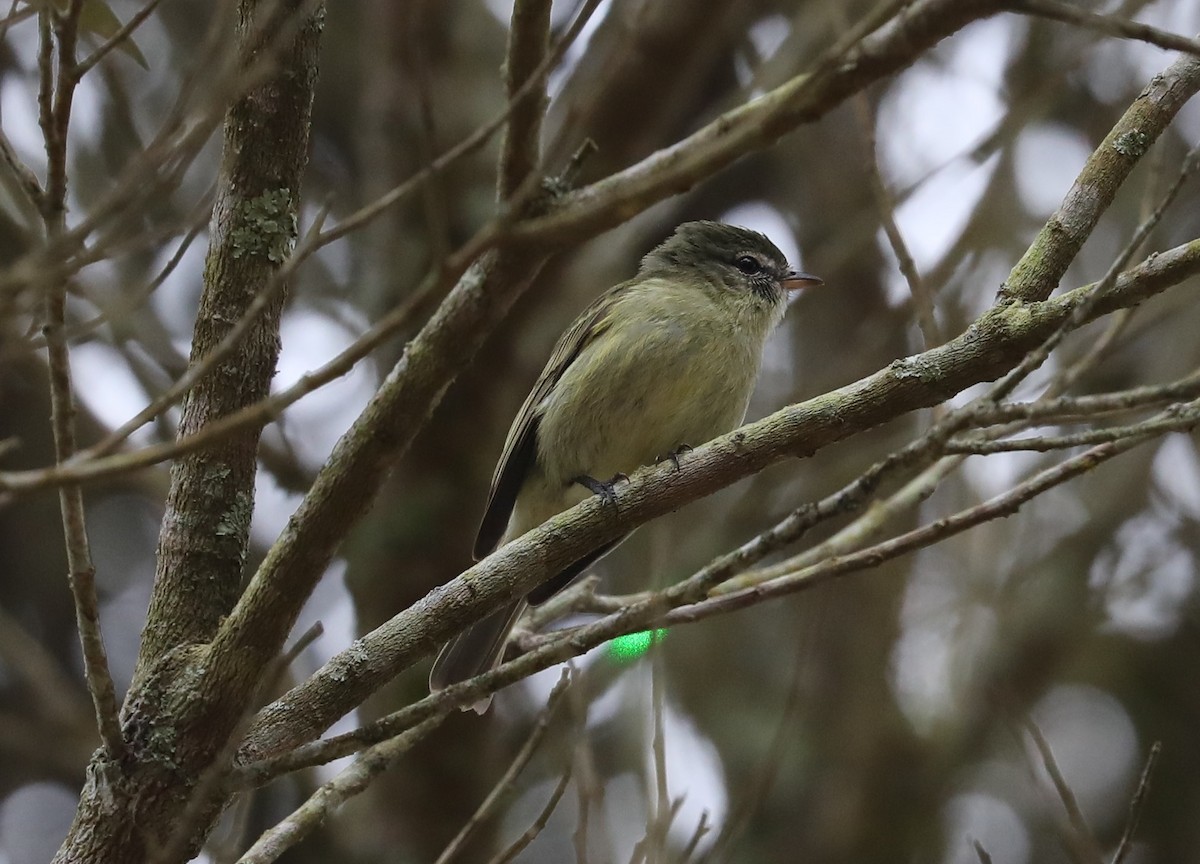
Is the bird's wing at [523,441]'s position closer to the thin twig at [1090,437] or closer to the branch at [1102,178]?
the branch at [1102,178]

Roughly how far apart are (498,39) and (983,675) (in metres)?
4.43

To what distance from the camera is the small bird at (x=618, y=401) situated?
4.58 meters

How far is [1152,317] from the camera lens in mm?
4684

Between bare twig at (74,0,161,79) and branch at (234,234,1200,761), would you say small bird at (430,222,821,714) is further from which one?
bare twig at (74,0,161,79)

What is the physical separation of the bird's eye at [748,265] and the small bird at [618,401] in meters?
0.13

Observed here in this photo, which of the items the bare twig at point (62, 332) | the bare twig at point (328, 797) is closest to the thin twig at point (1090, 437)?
the bare twig at point (328, 797)

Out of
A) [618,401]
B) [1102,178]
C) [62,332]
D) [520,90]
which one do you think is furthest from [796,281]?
[62,332]

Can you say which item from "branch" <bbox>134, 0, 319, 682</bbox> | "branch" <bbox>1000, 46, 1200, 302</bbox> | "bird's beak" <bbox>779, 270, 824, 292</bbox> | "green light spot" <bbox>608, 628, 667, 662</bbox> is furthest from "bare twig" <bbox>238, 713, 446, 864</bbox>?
"bird's beak" <bbox>779, 270, 824, 292</bbox>

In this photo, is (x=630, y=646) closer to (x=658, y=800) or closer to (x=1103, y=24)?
(x=658, y=800)

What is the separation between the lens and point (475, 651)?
4281mm

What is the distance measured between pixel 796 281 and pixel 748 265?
0.23 meters

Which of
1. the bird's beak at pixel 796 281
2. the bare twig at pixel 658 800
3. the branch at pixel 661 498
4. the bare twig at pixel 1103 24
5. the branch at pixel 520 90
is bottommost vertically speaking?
the bare twig at pixel 658 800

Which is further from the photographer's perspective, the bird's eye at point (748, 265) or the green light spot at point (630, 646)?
the bird's eye at point (748, 265)

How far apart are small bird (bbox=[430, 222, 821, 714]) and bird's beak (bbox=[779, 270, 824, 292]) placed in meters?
0.23
